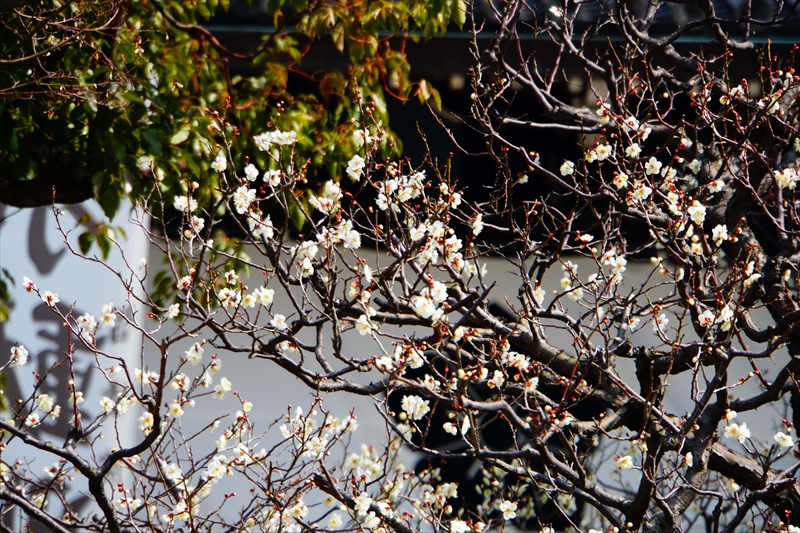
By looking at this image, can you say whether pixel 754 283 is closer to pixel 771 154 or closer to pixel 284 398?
pixel 771 154

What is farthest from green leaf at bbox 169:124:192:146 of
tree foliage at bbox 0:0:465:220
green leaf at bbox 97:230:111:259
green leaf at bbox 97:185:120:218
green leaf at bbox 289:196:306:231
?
green leaf at bbox 97:230:111:259

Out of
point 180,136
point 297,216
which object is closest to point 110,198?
point 180,136

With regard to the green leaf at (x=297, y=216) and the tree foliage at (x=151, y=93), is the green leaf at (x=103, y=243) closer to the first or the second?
the tree foliage at (x=151, y=93)

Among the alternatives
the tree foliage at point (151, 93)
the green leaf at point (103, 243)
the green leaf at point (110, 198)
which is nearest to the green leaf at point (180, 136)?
the tree foliage at point (151, 93)

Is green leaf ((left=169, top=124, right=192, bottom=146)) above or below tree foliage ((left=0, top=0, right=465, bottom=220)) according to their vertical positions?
below

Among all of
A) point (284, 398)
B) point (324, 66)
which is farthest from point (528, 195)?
point (284, 398)

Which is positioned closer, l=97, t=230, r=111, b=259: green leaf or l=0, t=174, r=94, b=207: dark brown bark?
l=0, t=174, r=94, b=207: dark brown bark

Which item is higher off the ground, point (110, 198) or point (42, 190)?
point (42, 190)

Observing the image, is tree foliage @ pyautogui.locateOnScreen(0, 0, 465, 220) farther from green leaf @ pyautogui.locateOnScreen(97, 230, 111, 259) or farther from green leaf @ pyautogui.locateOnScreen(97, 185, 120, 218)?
green leaf @ pyautogui.locateOnScreen(97, 230, 111, 259)

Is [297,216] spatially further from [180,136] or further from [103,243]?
[103,243]

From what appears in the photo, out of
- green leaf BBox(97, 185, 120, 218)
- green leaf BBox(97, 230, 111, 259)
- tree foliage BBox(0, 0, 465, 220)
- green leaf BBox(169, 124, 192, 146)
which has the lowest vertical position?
green leaf BBox(97, 185, 120, 218)

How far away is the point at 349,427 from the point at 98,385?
1653 millimetres

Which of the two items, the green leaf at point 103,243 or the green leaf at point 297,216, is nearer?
the green leaf at point 297,216

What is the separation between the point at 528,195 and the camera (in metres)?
4.55
